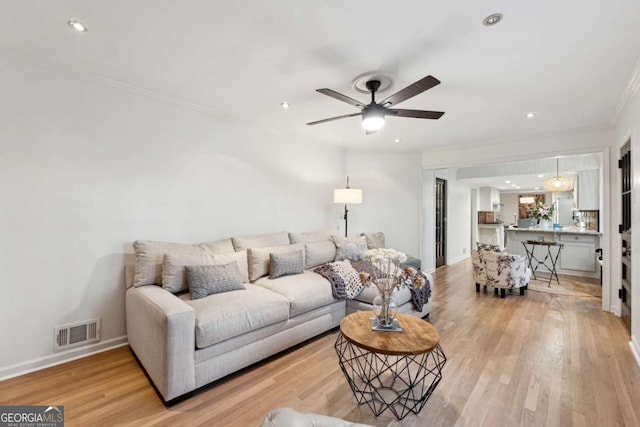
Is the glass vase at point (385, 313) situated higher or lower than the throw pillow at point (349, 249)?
lower

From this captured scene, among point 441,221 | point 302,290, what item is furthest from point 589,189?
point 302,290

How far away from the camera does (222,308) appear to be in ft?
7.38

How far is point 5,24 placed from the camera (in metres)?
1.88

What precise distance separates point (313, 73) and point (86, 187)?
Answer: 7.54 feet

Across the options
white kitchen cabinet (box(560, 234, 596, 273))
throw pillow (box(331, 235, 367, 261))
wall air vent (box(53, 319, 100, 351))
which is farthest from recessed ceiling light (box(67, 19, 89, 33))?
white kitchen cabinet (box(560, 234, 596, 273))

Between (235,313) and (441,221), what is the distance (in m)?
5.76

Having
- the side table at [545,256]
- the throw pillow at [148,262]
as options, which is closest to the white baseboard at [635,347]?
the side table at [545,256]

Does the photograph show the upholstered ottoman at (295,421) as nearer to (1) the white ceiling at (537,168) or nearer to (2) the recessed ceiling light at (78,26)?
(2) the recessed ceiling light at (78,26)

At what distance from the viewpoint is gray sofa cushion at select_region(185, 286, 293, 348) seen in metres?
2.08

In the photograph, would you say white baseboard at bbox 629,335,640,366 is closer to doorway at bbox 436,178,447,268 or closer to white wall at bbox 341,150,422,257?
white wall at bbox 341,150,422,257

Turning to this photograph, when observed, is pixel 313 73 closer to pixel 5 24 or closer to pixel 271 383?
pixel 5 24

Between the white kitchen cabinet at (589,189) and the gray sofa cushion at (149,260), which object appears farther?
the white kitchen cabinet at (589,189)

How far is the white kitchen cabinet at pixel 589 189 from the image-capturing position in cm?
613

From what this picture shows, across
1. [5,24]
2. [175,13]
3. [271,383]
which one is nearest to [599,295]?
[271,383]
